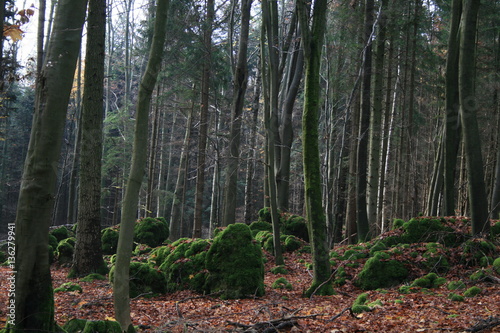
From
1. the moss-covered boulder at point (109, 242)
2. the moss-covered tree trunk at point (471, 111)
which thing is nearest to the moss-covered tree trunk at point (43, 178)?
the moss-covered tree trunk at point (471, 111)

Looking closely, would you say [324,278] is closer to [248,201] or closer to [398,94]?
[248,201]

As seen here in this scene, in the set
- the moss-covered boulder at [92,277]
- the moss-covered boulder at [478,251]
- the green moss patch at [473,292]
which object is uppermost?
the moss-covered boulder at [478,251]

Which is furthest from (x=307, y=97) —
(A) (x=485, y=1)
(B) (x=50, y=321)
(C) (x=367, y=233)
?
(A) (x=485, y=1)

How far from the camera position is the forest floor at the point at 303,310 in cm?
461

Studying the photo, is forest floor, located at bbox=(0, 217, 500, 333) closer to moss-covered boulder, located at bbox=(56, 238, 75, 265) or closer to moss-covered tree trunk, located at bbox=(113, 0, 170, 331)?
moss-covered tree trunk, located at bbox=(113, 0, 170, 331)

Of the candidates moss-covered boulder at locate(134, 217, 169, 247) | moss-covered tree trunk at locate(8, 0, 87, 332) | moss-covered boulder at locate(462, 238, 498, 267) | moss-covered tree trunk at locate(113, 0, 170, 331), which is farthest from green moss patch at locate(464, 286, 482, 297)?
moss-covered boulder at locate(134, 217, 169, 247)

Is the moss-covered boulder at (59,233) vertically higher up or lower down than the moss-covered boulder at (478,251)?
lower down

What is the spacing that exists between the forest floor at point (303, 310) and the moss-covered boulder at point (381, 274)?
0.68 feet

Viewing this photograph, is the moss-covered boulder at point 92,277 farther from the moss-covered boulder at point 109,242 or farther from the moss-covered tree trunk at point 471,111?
the moss-covered tree trunk at point 471,111

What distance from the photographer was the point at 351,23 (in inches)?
556

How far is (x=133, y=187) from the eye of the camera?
14.0 ft

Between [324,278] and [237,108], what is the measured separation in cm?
810

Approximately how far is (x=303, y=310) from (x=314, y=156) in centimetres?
273

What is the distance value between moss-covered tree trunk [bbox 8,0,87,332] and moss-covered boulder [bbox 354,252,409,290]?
20.8 ft
